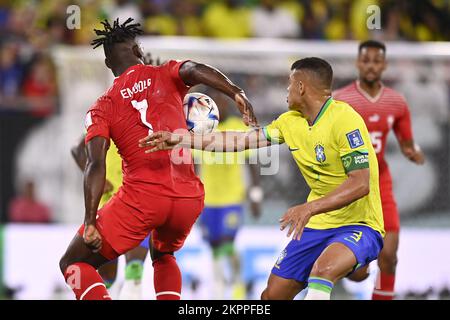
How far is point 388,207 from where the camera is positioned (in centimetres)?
793

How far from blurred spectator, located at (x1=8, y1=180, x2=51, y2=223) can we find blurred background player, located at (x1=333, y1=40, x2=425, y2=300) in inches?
200

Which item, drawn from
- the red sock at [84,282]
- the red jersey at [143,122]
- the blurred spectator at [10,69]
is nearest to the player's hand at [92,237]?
the red sock at [84,282]

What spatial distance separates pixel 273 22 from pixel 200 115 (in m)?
6.75

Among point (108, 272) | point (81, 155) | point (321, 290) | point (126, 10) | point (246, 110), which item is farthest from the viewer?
point (126, 10)

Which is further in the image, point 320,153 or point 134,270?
point 134,270

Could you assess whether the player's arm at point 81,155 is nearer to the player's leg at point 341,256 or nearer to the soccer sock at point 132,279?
the soccer sock at point 132,279

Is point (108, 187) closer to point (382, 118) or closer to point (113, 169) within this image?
point (113, 169)

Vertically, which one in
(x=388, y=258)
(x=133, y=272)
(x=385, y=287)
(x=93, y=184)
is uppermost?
(x=93, y=184)

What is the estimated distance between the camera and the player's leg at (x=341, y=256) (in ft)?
19.1

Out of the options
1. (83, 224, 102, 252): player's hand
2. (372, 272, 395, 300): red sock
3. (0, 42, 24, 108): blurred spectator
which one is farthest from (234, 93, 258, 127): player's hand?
(0, 42, 24, 108): blurred spectator

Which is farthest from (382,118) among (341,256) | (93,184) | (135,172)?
(93,184)

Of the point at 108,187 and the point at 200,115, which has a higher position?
the point at 200,115

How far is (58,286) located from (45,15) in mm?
4502

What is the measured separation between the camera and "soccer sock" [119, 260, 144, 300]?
25.6ft
